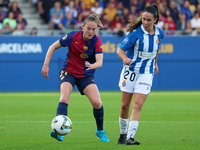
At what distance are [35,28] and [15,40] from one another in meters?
1.21

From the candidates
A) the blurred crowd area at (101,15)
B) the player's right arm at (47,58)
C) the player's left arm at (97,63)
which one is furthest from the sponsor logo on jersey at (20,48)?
the player's left arm at (97,63)

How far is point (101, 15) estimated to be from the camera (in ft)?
68.2

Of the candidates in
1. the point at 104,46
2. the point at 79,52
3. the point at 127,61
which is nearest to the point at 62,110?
the point at 79,52

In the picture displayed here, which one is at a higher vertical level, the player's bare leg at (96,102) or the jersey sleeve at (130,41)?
the jersey sleeve at (130,41)

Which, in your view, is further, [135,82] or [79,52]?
[79,52]

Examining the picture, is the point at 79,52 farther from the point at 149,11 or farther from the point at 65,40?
the point at 149,11

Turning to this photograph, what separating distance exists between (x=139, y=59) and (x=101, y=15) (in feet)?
49.4

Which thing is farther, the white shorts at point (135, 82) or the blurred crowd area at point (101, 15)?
the blurred crowd area at point (101, 15)

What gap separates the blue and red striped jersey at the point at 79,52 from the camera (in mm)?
6430

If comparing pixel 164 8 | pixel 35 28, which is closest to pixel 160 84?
pixel 164 8

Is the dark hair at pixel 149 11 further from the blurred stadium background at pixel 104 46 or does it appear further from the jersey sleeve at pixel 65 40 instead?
the blurred stadium background at pixel 104 46

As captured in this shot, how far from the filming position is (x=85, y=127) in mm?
8016

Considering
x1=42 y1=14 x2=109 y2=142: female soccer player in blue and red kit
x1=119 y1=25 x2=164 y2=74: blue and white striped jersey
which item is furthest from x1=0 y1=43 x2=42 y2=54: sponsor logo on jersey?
x1=119 y1=25 x2=164 y2=74: blue and white striped jersey

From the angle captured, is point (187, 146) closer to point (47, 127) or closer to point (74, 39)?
point (74, 39)
